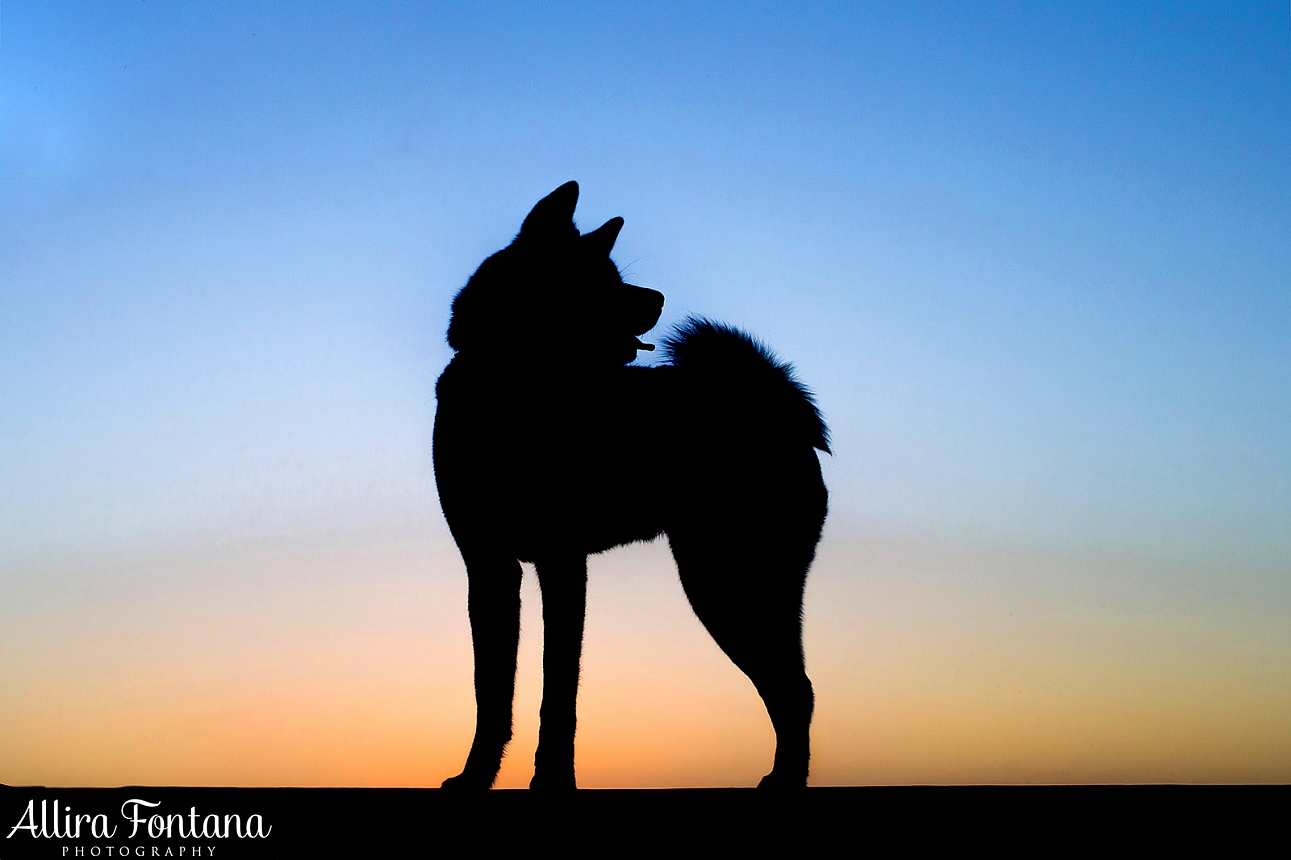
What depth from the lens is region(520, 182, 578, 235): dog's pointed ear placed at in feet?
11.6

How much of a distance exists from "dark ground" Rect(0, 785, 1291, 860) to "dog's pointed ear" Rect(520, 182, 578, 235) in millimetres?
1907

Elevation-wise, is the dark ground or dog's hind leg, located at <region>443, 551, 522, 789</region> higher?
dog's hind leg, located at <region>443, 551, 522, 789</region>

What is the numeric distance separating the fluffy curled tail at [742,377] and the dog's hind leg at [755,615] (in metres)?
0.54

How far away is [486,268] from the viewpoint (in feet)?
11.8

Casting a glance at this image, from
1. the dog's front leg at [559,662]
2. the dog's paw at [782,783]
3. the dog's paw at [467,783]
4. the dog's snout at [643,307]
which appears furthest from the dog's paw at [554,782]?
the dog's snout at [643,307]

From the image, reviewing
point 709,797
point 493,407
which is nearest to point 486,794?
point 709,797

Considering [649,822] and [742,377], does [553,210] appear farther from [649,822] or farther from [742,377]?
[649,822]

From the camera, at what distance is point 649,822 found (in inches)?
98.3

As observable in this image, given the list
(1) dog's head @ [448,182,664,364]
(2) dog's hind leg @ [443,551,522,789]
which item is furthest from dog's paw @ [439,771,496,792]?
(1) dog's head @ [448,182,664,364]

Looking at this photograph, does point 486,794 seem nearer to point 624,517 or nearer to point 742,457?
point 624,517

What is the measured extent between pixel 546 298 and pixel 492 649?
1233mm

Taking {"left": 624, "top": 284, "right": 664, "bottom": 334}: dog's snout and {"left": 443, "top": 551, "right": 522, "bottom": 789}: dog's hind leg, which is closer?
{"left": 443, "top": 551, "right": 522, "bottom": 789}: dog's hind leg

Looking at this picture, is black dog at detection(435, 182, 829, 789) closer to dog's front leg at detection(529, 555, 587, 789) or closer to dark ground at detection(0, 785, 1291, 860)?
dog's front leg at detection(529, 555, 587, 789)

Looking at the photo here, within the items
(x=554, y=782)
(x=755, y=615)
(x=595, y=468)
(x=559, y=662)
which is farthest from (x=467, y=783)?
(x=755, y=615)
